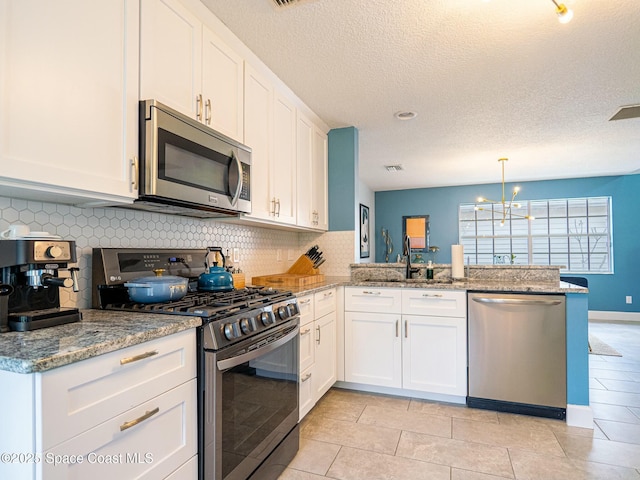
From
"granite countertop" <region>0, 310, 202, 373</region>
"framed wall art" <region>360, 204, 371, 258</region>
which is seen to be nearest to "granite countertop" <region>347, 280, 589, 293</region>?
"granite countertop" <region>0, 310, 202, 373</region>

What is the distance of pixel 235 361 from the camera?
1482mm

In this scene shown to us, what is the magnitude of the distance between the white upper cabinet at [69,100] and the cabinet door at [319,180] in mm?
2020

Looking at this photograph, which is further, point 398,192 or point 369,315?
point 398,192

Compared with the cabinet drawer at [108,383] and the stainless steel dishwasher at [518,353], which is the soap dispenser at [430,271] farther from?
the cabinet drawer at [108,383]

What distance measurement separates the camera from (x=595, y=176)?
621 cm

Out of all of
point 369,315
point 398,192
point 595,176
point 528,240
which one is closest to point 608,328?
point 528,240

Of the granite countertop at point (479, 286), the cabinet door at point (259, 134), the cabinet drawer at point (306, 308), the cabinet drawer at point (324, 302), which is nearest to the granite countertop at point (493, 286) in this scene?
the granite countertop at point (479, 286)

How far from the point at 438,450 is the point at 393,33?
2.46 meters

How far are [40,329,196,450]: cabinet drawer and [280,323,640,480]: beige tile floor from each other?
1.06 meters

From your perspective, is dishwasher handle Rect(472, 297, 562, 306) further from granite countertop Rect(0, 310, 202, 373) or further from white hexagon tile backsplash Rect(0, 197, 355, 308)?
granite countertop Rect(0, 310, 202, 373)

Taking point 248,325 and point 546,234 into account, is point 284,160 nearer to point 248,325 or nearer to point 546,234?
point 248,325

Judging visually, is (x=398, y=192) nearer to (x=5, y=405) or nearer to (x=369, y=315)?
(x=369, y=315)

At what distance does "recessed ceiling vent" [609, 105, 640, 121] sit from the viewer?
320 cm

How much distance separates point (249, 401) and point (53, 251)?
0.97m
